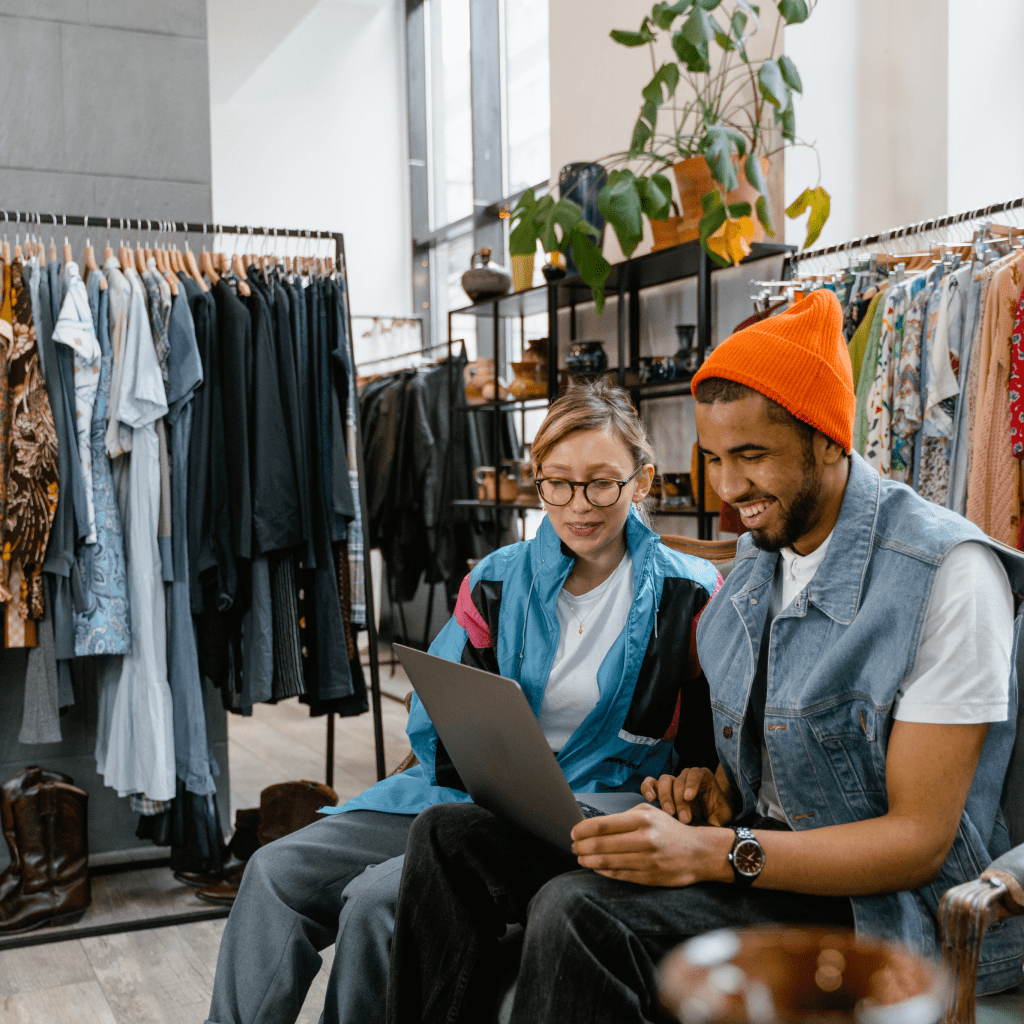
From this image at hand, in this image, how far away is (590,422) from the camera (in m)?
1.75

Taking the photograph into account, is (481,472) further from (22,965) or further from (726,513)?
(22,965)

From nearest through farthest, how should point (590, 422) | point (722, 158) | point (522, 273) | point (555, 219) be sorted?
point (590, 422) → point (722, 158) → point (555, 219) → point (522, 273)

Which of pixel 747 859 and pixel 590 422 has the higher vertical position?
pixel 590 422

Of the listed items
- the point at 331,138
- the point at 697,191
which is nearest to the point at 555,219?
the point at 697,191

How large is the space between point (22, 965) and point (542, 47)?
4.67 metres

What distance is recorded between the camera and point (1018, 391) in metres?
2.26

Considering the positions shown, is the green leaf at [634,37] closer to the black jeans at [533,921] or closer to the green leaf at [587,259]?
the green leaf at [587,259]

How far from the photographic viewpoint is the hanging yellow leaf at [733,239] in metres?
2.95

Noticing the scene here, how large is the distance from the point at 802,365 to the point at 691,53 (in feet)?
6.96

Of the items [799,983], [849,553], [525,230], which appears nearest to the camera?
[799,983]

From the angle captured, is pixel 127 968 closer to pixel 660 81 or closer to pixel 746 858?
pixel 746 858

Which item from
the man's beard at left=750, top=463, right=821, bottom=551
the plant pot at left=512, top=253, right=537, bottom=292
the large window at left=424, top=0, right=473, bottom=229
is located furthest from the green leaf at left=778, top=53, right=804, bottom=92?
the large window at left=424, top=0, right=473, bottom=229

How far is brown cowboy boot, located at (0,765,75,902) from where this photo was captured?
2615mm

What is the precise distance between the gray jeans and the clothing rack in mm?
1963
